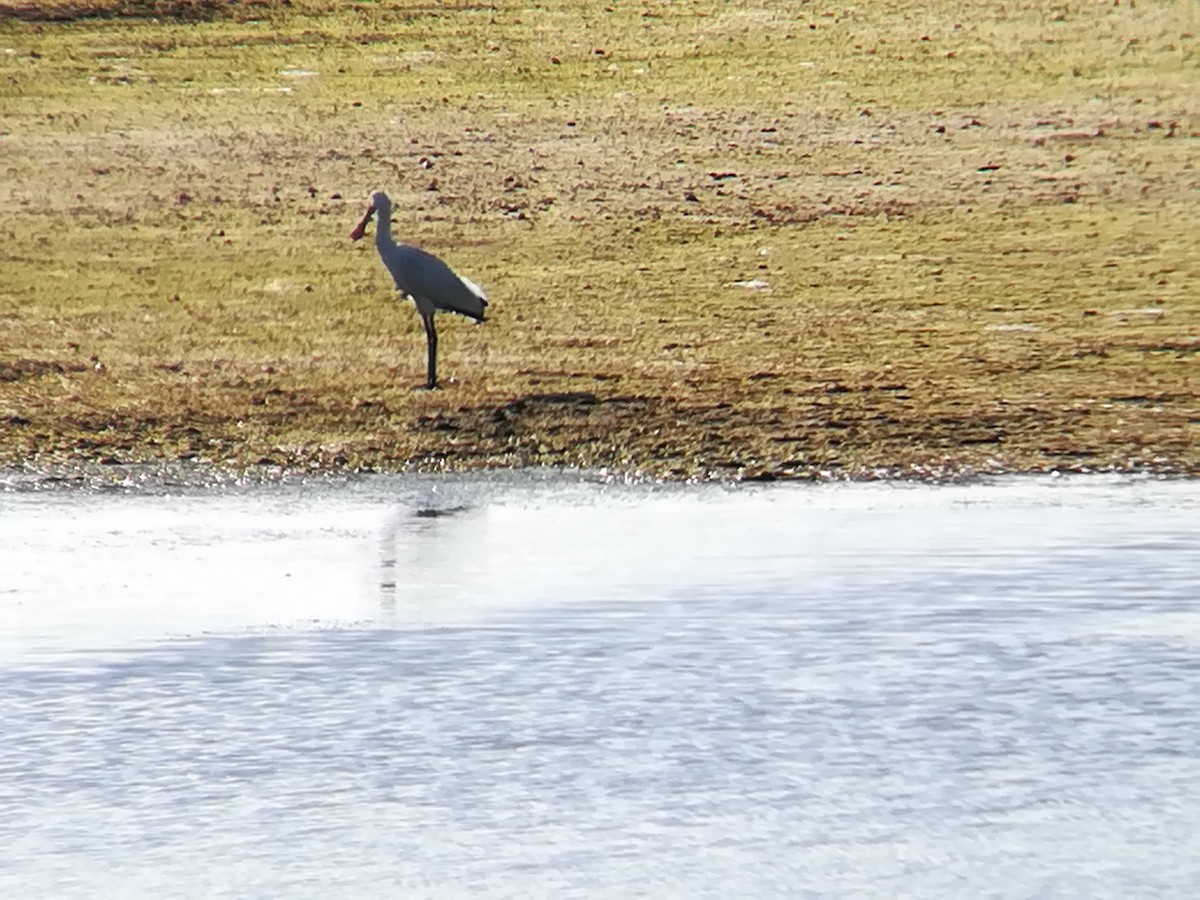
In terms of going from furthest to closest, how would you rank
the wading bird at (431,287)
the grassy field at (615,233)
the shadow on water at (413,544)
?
1. the wading bird at (431,287)
2. the grassy field at (615,233)
3. the shadow on water at (413,544)

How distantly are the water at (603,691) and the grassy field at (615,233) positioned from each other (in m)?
1.36

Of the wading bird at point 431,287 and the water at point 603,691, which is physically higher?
the wading bird at point 431,287

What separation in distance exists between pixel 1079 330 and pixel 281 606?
7.66m

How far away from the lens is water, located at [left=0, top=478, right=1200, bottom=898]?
7738 millimetres

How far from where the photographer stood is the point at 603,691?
9.46 meters

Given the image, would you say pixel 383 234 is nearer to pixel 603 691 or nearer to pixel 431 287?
pixel 431 287

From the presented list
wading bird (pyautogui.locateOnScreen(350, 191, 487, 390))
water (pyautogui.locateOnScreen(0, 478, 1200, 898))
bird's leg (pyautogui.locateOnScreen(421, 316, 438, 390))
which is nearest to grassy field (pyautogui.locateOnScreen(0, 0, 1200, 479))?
bird's leg (pyautogui.locateOnScreen(421, 316, 438, 390))

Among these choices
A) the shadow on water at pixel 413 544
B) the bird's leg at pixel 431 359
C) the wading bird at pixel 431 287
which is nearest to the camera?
the shadow on water at pixel 413 544

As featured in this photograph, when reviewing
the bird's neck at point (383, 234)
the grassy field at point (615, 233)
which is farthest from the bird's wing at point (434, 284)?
the grassy field at point (615, 233)

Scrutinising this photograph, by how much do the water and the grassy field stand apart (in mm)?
1355

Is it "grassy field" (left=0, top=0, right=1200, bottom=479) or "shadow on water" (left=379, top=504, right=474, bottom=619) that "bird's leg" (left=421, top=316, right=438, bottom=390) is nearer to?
"grassy field" (left=0, top=0, right=1200, bottom=479)

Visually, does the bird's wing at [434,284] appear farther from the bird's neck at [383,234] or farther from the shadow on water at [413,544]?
the shadow on water at [413,544]

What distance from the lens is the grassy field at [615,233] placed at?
14461 millimetres

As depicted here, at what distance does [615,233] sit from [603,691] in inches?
455
